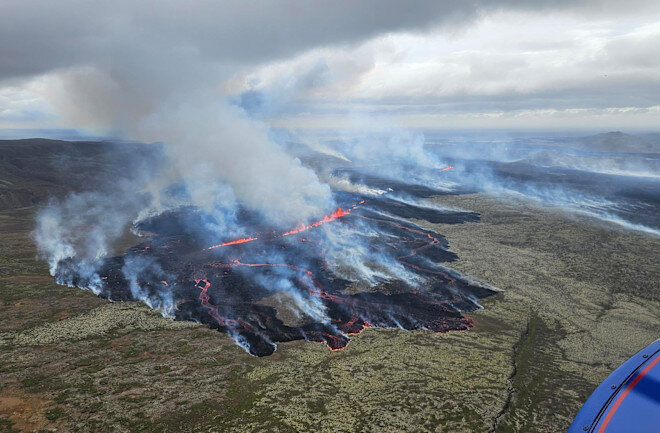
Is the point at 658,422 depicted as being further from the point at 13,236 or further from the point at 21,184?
the point at 21,184

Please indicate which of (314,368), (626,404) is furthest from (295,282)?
(626,404)

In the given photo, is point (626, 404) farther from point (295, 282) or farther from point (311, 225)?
point (311, 225)

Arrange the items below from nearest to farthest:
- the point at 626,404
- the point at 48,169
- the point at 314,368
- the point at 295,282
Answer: the point at 626,404 < the point at 314,368 < the point at 295,282 < the point at 48,169

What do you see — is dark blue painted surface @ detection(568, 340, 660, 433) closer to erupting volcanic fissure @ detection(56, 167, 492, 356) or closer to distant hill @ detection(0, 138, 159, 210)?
erupting volcanic fissure @ detection(56, 167, 492, 356)

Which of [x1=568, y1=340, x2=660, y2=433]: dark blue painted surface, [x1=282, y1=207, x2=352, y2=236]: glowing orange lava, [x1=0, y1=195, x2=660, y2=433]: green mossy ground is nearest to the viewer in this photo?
[x1=568, y1=340, x2=660, y2=433]: dark blue painted surface

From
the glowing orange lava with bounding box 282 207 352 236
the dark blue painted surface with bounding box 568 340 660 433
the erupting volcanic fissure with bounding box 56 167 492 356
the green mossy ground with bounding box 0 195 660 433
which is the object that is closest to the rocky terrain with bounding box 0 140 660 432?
the green mossy ground with bounding box 0 195 660 433

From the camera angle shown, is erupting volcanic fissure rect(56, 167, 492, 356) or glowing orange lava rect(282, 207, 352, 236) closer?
erupting volcanic fissure rect(56, 167, 492, 356)

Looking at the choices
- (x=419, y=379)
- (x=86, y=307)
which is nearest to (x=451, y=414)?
(x=419, y=379)
